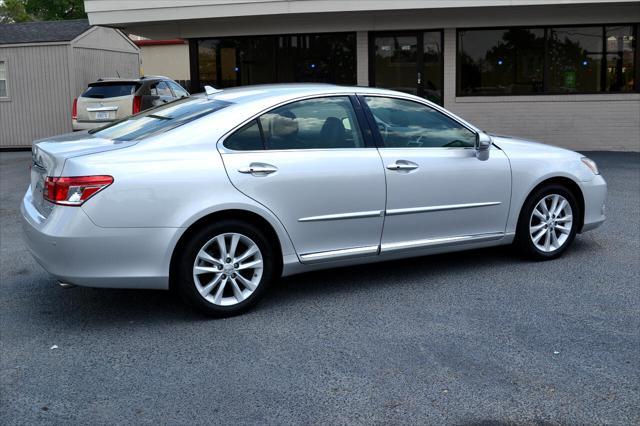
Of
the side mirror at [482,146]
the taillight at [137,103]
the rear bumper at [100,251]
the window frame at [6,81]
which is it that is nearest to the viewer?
the rear bumper at [100,251]

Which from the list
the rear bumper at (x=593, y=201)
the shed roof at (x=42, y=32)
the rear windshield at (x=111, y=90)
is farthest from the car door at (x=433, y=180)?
the shed roof at (x=42, y=32)

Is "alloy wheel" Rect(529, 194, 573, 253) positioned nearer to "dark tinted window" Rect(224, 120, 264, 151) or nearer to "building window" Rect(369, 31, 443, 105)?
"dark tinted window" Rect(224, 120, 264, 151)

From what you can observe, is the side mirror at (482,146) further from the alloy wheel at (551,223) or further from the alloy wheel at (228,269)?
the alloy wheel at (228,269)

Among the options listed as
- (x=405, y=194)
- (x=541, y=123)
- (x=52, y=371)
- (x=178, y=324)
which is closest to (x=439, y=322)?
(x=405, y=194)

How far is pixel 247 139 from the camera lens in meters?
5.14

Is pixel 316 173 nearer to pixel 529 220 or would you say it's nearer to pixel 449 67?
pixel 529 220

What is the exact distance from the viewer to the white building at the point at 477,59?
46.7 ft

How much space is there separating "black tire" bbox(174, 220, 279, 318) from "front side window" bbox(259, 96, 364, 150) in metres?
0.65

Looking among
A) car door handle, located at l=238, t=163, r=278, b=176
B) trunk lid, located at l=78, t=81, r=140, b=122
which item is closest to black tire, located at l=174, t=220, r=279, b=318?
car door handle, located at l=238, t=163, r=278, b=176

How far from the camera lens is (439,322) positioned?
16.1ft

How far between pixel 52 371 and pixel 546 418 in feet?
8.95

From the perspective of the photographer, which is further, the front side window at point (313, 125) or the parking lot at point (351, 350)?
the front side window at point (313, 125)

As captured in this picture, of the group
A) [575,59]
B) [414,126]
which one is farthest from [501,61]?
[414,126]

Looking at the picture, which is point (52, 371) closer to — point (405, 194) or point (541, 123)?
point (405, 194)
